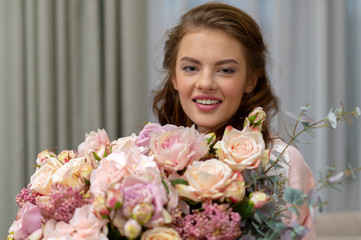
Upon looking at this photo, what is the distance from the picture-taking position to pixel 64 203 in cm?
81

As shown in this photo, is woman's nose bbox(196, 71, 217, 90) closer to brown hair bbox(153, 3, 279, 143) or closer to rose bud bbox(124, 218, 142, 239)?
brown hair bbox(153, 3, 279, 143)

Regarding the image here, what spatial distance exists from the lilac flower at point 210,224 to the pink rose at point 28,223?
0.26 meters

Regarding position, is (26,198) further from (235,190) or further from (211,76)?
(211,76)

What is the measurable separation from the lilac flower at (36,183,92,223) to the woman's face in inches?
21.2

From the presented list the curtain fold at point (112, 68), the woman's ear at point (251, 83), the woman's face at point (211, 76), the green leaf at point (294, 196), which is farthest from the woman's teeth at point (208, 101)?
the curtain fold at point (112, 68)

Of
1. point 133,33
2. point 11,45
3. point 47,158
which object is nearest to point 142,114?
point 133,33

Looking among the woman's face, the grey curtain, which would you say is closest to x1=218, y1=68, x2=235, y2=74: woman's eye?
the woman's face

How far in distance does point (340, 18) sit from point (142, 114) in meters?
1.22

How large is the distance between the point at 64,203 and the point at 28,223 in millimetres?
107

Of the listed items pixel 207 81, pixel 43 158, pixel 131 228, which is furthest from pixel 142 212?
pixel 207 81

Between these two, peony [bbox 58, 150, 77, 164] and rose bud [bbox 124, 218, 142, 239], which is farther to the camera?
peony [bbox 58, 150, 77, 164]

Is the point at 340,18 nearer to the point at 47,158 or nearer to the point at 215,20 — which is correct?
the point at 215,20

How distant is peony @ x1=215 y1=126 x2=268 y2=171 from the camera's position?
83cm

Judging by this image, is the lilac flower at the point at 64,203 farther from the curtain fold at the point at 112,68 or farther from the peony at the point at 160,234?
the curtain fold at the point at 112,68
